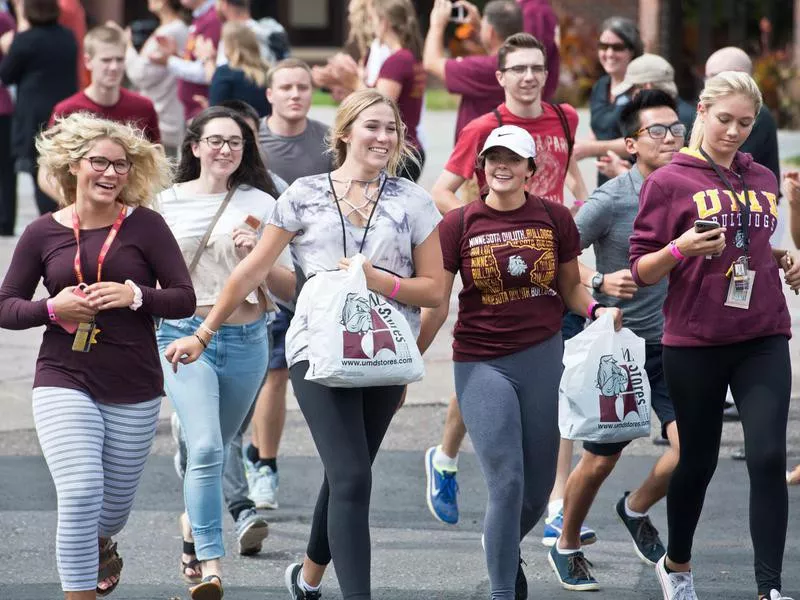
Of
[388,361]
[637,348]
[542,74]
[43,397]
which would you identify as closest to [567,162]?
[542,74]

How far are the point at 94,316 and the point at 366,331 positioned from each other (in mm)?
888

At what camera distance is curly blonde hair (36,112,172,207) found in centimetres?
532

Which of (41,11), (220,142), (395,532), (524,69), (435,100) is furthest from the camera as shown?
(435,100)

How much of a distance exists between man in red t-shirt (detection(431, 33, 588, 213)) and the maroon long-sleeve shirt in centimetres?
200

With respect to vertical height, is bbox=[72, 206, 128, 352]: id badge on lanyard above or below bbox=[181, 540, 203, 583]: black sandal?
above

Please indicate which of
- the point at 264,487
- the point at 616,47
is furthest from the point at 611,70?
the point at 264,487

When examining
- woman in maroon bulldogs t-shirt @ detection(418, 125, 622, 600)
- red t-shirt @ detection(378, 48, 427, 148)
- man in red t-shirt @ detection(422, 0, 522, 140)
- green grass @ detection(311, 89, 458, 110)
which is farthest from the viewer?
green grass @ detection(311, 89, 458, 110)

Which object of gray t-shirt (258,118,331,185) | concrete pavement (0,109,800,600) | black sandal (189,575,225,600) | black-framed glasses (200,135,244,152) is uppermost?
black-framed glasses (200,135,244,152)

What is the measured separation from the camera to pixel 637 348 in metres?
5.71

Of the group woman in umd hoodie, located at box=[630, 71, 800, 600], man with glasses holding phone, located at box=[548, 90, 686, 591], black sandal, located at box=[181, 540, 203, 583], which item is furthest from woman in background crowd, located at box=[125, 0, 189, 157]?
woman in umd hoodie, located at box=[630, 71, 800, 600]

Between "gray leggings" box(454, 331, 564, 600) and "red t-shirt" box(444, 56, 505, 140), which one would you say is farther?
"red t-shirt" box(444, 56, 505, 140)

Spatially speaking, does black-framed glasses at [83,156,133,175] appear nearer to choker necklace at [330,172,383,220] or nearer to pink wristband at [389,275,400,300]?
choker necklace at [330,172,383,220]

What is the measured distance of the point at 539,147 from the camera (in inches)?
286

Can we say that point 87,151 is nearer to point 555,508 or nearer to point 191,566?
point 191,566
